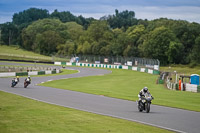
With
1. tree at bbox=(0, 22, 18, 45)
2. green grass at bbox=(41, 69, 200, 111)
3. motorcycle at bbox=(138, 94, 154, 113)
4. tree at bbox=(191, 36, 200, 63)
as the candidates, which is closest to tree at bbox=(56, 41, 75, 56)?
tree at bbox=(191, 36, 200, 63)

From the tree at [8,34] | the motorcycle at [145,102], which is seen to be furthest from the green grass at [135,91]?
the tree at [8,34]

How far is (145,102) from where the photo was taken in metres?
18.2

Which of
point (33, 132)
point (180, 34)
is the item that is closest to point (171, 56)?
point (180, 34)

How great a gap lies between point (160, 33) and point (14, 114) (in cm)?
8459

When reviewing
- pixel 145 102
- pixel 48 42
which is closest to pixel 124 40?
pixel 48 42

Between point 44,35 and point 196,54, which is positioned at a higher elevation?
point 44,35

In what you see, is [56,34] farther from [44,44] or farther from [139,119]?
[139,119]

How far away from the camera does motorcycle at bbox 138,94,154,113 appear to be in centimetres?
1778

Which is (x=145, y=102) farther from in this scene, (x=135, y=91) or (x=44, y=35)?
(x=44, y=35)

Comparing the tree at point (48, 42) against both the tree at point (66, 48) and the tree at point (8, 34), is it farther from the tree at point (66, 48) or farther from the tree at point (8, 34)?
the tree at point (8, 34)

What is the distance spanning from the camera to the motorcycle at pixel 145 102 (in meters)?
17.8

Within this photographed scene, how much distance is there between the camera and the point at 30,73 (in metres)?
59.9

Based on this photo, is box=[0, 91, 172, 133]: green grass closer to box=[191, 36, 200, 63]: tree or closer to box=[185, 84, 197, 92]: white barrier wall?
box=[185, 84, 197, 92]: white barrier wall

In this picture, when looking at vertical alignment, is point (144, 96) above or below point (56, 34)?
below
